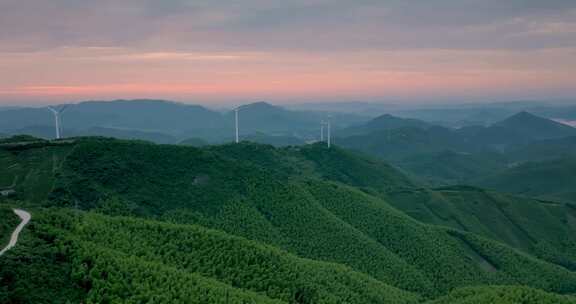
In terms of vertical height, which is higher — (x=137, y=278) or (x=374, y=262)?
(x=137, y=278)

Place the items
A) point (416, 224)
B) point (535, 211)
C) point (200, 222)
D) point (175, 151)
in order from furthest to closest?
point (535, 211) < point (416, 224) < point (175, 151) < point (200, 222)

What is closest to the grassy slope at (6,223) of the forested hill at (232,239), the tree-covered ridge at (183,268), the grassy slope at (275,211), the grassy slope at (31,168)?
the forested hill at (232,239)

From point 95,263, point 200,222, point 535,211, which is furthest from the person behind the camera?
point 535,211

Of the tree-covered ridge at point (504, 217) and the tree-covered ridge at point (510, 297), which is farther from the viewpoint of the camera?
the tree-covered ridge at point (504, 217)

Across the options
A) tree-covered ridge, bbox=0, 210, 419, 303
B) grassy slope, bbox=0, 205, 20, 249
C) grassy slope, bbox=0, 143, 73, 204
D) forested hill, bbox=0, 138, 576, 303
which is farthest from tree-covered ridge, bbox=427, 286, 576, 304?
grassy slope, bbox=0, 143, 73, 204

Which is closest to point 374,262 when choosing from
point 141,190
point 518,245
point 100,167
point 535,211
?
point 141,190

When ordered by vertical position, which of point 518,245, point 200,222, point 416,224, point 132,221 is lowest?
point 518,245

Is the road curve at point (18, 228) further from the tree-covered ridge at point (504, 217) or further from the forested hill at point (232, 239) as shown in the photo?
the tree-covered ridge at point (504, 217)

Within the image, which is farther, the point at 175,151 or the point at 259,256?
the point at 175,151

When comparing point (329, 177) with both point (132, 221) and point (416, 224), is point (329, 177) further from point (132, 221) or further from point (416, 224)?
point (132, 221)
